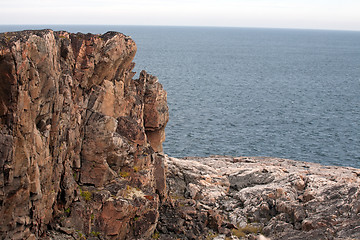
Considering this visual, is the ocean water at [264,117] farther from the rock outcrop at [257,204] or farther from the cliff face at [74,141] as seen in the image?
the cliff face at [74,141]

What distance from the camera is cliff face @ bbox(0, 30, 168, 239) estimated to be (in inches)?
1020

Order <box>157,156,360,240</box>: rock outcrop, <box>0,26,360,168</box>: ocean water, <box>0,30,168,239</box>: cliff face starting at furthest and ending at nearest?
<box>0,26,360,168</box>: ocean water → <box>157,156,360,240</box>: rock outcrop → <box>0,30,168,239</box>: cliff face

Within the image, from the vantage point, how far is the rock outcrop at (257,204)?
40.2 m

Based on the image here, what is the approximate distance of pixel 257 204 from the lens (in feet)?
155

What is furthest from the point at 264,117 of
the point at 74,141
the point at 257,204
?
the point at 74,141

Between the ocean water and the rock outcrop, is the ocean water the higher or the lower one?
the lower one

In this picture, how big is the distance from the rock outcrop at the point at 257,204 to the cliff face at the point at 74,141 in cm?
431

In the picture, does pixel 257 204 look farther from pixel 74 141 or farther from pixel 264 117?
pixel 264 117

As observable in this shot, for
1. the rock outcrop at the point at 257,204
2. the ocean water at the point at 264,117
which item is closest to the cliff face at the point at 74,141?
the rock outcrop at the point at 257,204

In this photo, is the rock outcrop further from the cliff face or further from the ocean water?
the ocean water

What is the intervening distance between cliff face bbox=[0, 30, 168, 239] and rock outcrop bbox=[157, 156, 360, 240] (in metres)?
4.31

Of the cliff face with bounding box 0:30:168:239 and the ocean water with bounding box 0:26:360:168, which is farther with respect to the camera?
the ocean water with bounding box 0:26:360:168

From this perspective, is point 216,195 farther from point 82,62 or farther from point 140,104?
point 82,62

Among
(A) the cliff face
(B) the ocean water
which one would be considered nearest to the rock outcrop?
(A) the cliff face
